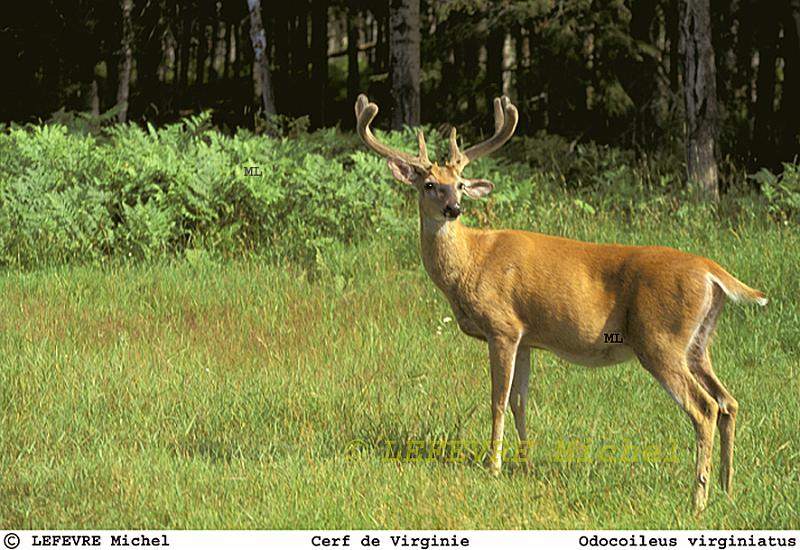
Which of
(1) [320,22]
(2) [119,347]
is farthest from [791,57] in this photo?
(1) [320,22]

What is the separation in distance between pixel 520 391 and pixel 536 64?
14.4 m

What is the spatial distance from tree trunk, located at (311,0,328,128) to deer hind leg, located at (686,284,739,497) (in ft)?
75.3

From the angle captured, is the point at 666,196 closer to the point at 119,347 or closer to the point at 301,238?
the point at 301,238

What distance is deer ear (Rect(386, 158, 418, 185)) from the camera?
6.52m

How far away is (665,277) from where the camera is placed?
581 cm

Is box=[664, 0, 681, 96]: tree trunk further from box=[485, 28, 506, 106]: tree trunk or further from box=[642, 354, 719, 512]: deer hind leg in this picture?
box=[642, 354, 719, 512]: deer hind leg

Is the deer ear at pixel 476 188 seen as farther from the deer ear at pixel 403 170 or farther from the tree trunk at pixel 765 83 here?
the tree trunk at pixel 765 83

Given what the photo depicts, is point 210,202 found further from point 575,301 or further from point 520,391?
point 575,301

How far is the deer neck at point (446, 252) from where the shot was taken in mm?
6395

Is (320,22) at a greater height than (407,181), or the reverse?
(407,181)

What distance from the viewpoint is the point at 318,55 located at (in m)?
29.6

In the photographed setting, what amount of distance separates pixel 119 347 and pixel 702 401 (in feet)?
13.7

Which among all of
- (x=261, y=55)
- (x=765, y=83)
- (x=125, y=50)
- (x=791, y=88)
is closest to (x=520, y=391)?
(x=791, y=88)

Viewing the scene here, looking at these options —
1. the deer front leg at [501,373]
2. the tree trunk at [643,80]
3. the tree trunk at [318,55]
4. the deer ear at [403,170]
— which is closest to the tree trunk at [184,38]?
the tree trunk at [318,55]
